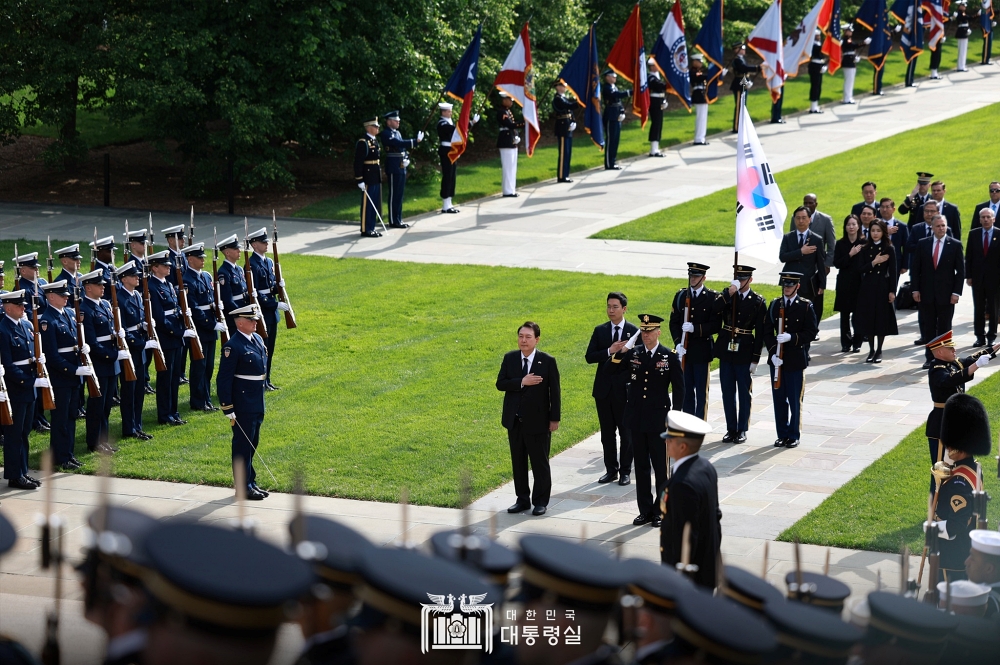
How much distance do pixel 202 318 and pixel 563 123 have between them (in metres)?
13.9

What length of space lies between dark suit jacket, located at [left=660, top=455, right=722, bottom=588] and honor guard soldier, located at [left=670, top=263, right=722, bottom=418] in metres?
5.66

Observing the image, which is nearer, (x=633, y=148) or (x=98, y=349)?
(x=98, y=349)

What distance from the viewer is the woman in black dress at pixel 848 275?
16.2 meters

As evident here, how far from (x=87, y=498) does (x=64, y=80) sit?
14482mm

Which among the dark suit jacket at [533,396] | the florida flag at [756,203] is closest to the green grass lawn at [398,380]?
the dark suit jacket at [533,396]

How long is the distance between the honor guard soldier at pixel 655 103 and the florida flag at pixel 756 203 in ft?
48.5

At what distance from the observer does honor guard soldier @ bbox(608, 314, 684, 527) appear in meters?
10.9

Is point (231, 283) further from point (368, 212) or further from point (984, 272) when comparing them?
point (984, 272)

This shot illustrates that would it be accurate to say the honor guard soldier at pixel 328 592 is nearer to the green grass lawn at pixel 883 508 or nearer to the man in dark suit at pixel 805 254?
the green grass lawn at pixel 883 508

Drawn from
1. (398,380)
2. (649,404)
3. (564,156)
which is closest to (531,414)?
(649,404)

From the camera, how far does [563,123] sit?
88.1ft

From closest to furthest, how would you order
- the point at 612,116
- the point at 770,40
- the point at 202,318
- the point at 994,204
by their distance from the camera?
the point at 202,318, the point at 994,204, the point at 770,40, the point at 612,116


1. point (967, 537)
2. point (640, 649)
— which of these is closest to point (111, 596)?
point (640, 649)

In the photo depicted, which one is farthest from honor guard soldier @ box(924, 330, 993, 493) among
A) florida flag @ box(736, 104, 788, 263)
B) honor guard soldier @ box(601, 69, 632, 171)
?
honor guard soldier @ box(601, 69, 632, 171)
